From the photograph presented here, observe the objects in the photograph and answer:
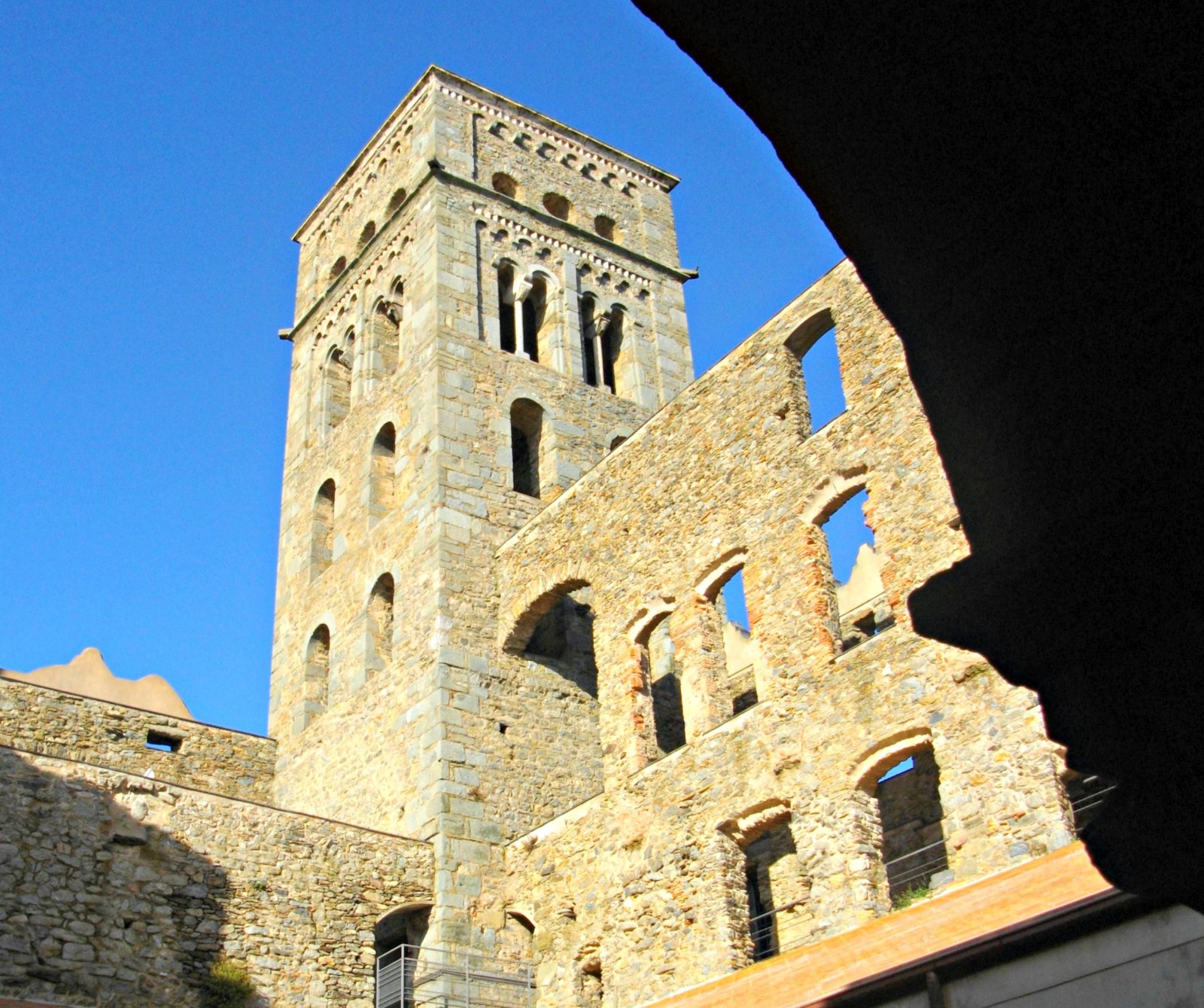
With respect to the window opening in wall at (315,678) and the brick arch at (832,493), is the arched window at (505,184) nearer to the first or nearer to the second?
the window opening in wall at (315,678)

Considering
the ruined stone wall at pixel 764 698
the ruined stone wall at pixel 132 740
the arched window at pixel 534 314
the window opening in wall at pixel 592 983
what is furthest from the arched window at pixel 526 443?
the window opening in wall at pixel 592 983

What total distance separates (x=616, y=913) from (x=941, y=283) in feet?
40.0

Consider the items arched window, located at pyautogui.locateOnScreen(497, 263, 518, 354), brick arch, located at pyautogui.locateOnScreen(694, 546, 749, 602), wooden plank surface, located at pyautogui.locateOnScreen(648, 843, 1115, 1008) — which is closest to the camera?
wooden plank surface, located at pyautogui.locateOnScreen(648, 843, 1115, 1008)

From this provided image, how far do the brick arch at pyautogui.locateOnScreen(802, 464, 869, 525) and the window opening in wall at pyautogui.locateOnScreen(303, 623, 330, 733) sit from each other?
852cm

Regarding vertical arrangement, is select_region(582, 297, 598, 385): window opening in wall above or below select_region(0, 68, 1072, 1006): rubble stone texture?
above

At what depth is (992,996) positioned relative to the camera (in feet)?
26.1

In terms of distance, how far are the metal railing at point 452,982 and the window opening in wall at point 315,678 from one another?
200 inches

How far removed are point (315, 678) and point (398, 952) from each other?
5.31m

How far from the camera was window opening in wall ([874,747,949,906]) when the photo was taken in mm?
12953

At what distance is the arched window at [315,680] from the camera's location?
19016 millimetres

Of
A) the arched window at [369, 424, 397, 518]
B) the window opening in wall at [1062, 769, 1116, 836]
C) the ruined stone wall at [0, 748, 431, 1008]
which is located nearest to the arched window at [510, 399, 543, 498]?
the arched window at [369, 424, 397, 518]

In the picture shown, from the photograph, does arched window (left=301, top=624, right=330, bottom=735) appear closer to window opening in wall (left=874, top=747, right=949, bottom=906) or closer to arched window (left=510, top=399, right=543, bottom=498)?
arched window (left=510, top=399, right=543, bottom=498)

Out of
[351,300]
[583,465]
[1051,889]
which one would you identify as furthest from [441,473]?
[1051,889]

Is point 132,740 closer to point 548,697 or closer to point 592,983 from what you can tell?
point 548,697
